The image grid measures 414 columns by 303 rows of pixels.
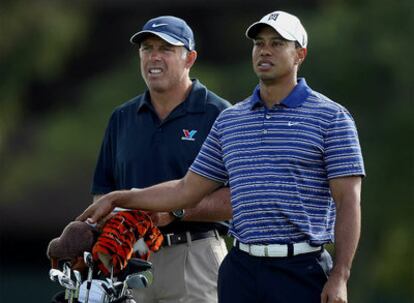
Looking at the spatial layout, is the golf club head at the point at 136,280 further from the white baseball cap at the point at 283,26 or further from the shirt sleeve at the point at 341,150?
the white baseball cap at the point at 283,26

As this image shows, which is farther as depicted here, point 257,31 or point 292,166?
point 257,31

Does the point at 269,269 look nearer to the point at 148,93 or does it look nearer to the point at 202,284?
the point at 202,284

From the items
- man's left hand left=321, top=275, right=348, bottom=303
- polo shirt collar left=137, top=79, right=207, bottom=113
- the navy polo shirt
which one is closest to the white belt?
man's left hand left=321, top=275, right=348, bottom=303

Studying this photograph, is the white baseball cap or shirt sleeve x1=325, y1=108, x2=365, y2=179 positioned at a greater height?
the white baseball cap

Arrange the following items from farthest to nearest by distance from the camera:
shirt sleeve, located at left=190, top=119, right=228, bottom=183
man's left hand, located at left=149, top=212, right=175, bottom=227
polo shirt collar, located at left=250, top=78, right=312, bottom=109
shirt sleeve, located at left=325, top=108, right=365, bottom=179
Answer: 1. man's left hand, located at left=149, top=212, right=175, bottom=227
2. shirt sleeve, located at left=190, top=119, right=228, bottom=183
3. polo shirt collar, located at left=250, top=78, right=312, bottom=109
4. shirt sleeve, located at left=325, top=108, right=365, bottom=179

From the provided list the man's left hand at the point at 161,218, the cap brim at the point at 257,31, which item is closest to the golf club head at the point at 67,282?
the man's left hand at the point at 161,218

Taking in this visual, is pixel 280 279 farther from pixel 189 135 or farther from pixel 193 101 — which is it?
pixel 193 101

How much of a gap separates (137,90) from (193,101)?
11.1m

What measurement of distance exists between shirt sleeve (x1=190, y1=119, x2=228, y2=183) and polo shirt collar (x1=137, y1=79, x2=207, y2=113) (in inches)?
27.9

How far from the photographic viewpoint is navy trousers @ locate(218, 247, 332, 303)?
689 centimetres

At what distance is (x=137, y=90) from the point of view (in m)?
19.2

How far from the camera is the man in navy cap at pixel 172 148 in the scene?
26.2ft

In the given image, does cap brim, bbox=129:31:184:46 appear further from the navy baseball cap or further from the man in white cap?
the man in white cap

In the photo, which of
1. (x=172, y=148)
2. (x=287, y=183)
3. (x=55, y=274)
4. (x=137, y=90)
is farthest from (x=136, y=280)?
(x=137, y=90)
